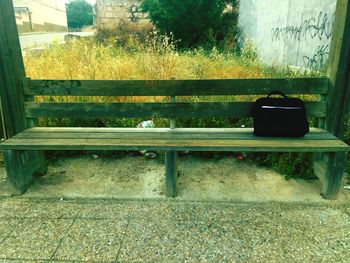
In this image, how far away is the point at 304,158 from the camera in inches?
129

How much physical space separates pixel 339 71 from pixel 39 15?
4679 centimetres

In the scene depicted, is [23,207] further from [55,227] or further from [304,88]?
[304,88]

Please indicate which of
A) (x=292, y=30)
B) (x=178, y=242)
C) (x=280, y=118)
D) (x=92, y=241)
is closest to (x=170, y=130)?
(x=280, y=118)

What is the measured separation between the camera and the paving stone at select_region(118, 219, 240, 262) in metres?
2.11

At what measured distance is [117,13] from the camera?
1809cm

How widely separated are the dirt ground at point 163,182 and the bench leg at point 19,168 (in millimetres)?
94

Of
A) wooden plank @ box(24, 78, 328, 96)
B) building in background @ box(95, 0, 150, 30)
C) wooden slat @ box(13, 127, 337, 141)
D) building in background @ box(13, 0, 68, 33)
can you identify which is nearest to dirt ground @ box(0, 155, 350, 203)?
wooden slat @ box(13, 127, 337, 141)

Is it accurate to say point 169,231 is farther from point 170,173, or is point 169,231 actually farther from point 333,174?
point 333,174

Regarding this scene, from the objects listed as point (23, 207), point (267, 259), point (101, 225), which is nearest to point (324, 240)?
point (267, 259)

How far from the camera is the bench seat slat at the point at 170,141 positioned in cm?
257

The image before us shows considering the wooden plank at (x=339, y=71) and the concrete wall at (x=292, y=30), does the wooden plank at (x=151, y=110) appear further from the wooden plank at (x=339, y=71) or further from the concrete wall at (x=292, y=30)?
the concrete wall at (x=292, y=30)

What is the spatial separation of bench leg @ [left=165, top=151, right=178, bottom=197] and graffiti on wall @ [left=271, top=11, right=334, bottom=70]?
5626 millimetres

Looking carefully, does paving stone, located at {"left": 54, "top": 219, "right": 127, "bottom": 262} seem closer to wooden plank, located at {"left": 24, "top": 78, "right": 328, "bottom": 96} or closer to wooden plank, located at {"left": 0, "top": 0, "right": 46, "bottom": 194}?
wooden plank, located at {"left": 0, "top": 0, "right": 46, "bottom": 194}

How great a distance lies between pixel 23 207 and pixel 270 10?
35.0 feet
